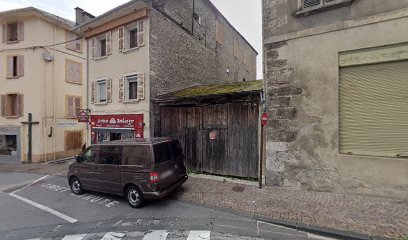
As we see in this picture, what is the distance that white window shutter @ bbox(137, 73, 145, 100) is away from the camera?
1026 cm

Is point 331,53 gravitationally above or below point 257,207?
above

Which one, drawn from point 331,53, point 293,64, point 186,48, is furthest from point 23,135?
point 331,53

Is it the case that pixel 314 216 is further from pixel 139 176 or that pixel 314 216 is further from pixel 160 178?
pixel 139 176

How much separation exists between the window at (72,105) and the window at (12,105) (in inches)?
100

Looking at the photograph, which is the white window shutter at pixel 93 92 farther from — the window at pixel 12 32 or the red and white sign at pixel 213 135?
the red and white sign at pixel 213 135

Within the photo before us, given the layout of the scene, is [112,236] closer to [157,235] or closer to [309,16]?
[157,235]

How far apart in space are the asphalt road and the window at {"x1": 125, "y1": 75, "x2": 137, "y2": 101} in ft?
17.1

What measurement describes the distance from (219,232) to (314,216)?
6.97 feet

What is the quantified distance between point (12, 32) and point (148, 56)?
11.8 metres

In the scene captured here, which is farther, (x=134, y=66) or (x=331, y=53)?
(x=134, y=66)

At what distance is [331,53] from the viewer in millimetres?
6191

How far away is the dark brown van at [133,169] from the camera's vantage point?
571 cm

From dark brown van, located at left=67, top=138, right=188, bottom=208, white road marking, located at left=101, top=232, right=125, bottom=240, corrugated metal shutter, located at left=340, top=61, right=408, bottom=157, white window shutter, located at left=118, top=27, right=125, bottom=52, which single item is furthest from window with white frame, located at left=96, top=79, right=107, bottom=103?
corrugated metal shutter, located at left=340, top=61, right=408, bottom=157

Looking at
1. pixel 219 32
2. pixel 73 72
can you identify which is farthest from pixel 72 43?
pixel 219 32
